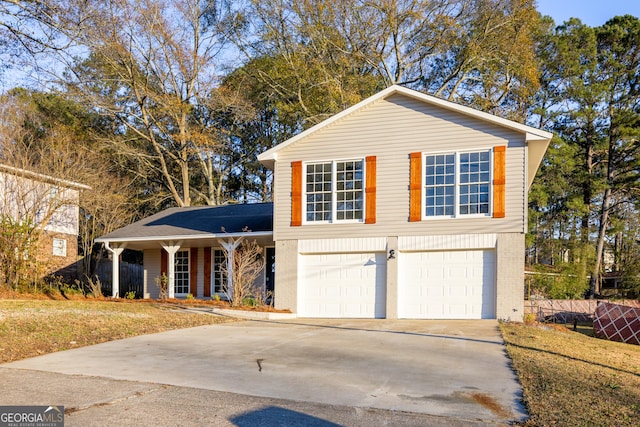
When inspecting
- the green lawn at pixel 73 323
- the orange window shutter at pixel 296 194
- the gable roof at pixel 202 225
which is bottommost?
Result: the green lawn at pixel 73 323

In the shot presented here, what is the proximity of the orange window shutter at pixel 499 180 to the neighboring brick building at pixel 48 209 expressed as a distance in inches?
621

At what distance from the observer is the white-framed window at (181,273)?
21.8 metres

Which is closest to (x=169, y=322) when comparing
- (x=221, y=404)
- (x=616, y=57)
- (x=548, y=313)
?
(x=221, y=404)

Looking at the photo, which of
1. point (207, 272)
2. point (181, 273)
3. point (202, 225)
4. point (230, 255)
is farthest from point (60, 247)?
point (230, 255)

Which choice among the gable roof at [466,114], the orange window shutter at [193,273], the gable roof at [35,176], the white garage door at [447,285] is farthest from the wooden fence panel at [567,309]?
the gable roof at [35,176]

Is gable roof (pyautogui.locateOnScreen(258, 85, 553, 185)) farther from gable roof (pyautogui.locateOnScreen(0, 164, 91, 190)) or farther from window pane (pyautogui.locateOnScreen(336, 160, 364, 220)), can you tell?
gable roof (pyautogui.locateOnScreen(0, 164, 91, 190))

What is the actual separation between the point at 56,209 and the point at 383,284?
1386 cm

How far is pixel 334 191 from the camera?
1683cm

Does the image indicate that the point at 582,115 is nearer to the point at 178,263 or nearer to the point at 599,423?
the point at 178,263

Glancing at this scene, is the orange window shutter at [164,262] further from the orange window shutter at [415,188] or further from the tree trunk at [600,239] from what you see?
the tree trunk at [600,239]

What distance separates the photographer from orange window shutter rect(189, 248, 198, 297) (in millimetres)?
21609

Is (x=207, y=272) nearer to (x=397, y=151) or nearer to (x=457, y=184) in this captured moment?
(x=397, y=151)

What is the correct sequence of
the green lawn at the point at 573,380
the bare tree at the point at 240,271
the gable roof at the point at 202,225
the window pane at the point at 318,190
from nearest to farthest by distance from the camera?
the green lawn at the point at 573,380, the bare tree at the point at 240,271, the window pane at the point at 318,190, the gable roof at the point at 202,225

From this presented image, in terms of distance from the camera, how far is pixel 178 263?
22094 mm
